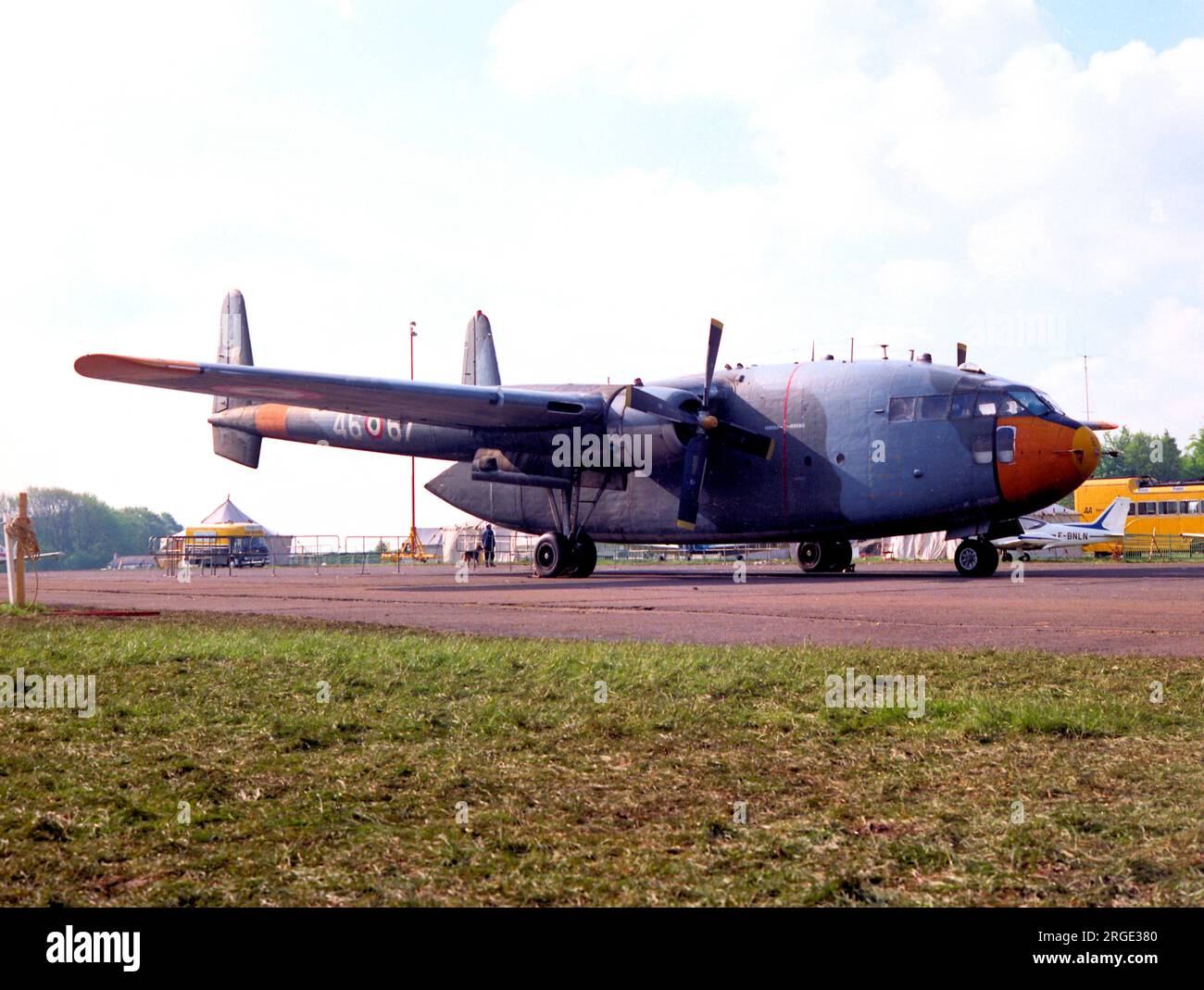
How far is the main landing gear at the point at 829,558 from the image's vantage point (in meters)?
29.0

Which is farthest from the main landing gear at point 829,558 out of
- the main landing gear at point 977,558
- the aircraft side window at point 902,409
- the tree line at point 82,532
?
the tree line at point 82,532

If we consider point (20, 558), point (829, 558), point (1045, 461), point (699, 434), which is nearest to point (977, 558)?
point (1045, 461)

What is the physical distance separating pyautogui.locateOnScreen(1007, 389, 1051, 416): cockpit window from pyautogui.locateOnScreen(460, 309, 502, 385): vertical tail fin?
20.3 meters

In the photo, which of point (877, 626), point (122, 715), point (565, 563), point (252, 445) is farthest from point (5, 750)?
point (252, 445)

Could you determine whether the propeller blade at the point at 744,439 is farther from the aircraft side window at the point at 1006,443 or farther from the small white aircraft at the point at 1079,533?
the small white aircraft at the point at 1079,533

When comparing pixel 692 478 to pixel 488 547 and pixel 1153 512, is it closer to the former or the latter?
pixel 488 547

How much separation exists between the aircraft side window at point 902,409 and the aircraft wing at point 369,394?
7621mm

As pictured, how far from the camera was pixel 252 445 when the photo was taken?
36.4 meters

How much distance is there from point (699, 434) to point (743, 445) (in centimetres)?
114

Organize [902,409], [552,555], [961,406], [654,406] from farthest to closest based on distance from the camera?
[552,555] < [654,406] < [902,409] < [961,406]

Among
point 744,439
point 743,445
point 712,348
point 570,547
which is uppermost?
point 712,348

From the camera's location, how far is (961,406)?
77.8 ft
